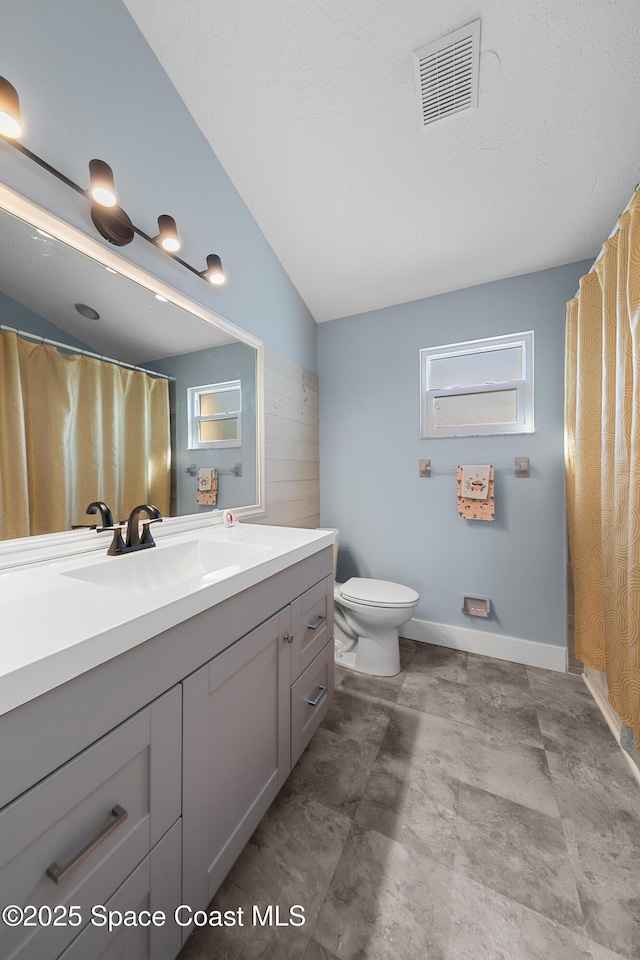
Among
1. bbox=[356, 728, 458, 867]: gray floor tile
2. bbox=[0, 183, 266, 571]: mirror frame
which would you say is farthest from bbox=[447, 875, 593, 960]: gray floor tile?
bbox=[0, 183, 266, 571]: mirror frame

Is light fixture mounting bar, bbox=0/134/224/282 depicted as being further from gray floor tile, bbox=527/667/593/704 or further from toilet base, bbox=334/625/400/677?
gray floor tile, bbox=527/667/593/704

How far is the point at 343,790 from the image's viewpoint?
1183 millimetres

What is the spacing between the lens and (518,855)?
3.24 ft

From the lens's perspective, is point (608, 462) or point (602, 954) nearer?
point (602, 954)

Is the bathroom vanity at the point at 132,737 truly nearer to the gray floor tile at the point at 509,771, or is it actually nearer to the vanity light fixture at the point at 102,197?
the gray floor tile at the point at 509,771

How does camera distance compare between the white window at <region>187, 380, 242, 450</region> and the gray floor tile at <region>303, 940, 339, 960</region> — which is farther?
the white window at <region>187, 380, 242, 450</region>

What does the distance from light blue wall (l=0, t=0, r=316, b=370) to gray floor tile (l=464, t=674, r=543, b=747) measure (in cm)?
215

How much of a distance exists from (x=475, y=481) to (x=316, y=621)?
1.25 m

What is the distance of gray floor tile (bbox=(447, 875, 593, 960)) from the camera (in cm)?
79

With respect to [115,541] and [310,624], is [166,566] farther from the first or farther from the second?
[310,624]

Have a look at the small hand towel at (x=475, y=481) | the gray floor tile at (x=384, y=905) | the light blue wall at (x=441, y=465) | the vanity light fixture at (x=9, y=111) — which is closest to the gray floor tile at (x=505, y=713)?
the light blue wall at (x=441, y=465)

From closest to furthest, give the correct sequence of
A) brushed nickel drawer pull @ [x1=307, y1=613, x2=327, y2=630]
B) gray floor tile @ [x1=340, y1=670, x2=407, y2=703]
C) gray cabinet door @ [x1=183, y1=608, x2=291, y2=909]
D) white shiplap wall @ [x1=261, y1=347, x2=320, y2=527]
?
gray cabinet door @ [x1=183, y1=608, x2=291, y2=909], brushed nickel drawer pull @ [x1=307, y1=613, x2=327, y2=630], gray floor tile @ [x1=340, y1=670, x2=407, y2=703], white shiplap wall @ [x1=261, y1=347, x2=320, y2=527]

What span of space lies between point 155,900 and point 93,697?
0.48 meters

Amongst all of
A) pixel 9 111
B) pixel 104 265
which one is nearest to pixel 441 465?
pixel 104 265
